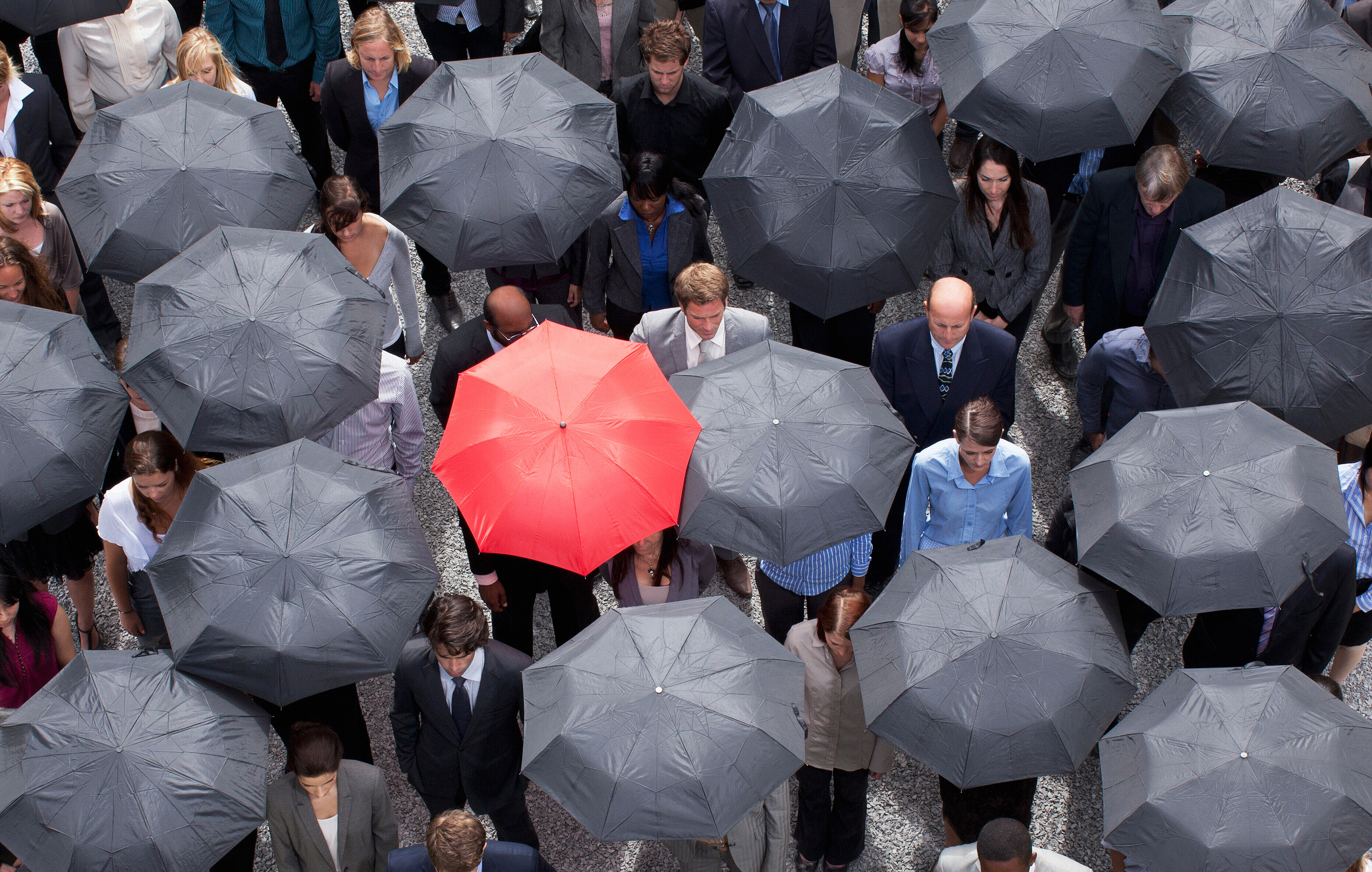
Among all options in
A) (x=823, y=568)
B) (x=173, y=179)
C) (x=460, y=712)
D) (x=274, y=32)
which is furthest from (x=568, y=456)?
(x=274, y=32)

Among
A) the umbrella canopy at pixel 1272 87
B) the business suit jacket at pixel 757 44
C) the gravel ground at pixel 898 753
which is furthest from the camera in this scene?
the business suit jacket at pixel 757 44

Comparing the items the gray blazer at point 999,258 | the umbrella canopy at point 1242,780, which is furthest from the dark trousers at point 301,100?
the umbrella canopy at point 1242,780

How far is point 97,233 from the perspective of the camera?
22.6 ft

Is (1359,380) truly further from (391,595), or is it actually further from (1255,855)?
(391,595)

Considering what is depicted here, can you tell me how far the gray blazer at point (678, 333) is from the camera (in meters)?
7.14

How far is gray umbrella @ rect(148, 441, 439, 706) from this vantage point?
526cm

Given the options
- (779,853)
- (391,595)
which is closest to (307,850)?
(391,595)

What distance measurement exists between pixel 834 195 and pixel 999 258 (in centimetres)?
129

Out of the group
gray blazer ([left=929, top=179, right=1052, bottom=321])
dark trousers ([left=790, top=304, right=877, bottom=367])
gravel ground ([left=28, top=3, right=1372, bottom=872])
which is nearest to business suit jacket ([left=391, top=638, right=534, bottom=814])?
gravel ground ([left=28, top=3, right=1372, bottom=872])

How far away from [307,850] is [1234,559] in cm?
397

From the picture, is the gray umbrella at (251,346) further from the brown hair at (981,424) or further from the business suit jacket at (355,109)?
the brown hair at (981,424)

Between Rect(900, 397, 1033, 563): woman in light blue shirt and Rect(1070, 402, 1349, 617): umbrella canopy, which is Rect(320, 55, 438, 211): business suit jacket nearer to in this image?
Rect(900, 397, 1033, 563): woman in light blue shirt

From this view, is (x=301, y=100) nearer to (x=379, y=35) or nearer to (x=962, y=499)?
(x=379, y=35)

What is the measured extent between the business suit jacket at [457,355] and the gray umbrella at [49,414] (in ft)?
4.96
